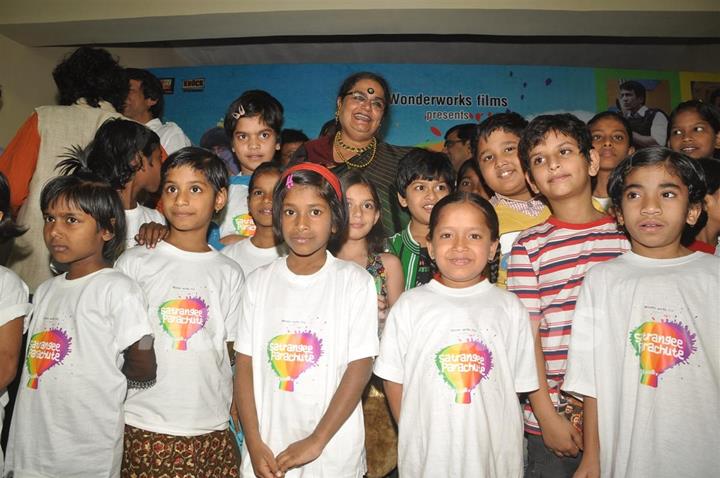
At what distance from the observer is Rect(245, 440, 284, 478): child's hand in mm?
1820

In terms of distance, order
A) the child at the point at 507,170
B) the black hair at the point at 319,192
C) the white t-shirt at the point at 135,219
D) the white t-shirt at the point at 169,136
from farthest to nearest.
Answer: the white t-shirt at the point at 169,136 → the child at the point at 507,170 → the white t-shirt at the point at 135,219 → the black hair at the point at 319,192

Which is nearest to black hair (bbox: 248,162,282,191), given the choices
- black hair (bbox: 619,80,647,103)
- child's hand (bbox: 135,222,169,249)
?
child's hand (bbox: 135,222,169,249)

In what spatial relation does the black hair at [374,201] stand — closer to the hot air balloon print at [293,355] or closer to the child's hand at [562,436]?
the hot air balloon print at [293,355]

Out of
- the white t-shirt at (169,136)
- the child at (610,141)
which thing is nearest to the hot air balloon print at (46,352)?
the white t-shirt at (169,136)

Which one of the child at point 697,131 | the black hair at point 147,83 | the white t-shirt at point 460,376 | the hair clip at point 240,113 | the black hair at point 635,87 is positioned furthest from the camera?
the black hair at point 635,87

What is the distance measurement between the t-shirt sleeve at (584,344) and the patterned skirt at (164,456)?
55.5 inches

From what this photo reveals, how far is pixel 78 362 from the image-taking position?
1.97 meters

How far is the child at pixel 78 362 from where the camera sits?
6.31 feet

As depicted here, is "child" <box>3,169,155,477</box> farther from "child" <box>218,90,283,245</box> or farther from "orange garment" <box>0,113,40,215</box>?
"child" <box>218,90,283,245</box>

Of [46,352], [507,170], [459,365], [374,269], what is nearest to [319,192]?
[374,269]

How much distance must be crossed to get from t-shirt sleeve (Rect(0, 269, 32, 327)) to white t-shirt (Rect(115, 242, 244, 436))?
36cm

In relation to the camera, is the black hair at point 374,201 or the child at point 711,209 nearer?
the child at point 711,209

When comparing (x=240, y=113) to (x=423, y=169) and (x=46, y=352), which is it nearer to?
(x=423, y=169)

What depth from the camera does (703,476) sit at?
64.0 inches
